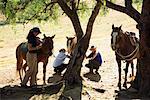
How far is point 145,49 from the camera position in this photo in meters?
11.0

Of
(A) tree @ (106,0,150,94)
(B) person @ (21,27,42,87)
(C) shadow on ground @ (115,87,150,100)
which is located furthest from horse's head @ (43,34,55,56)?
(C) shadow on ground @ (115,87,150,100)

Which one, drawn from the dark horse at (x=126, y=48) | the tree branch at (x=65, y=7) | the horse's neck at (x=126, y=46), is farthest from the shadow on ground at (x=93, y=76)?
the tree branch at (x=65, y=7)

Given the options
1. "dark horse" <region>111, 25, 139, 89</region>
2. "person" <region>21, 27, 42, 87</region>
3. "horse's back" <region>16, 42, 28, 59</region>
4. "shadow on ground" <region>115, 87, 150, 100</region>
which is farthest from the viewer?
"horse's back" <region>16, 42, 28, 59</region>

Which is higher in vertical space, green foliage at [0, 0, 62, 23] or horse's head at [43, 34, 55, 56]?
green foliage at [0, 0, 62, 23]

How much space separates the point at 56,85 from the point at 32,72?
99cm

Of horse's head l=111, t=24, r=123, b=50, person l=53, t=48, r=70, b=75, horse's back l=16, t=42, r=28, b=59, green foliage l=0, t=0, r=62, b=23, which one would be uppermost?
green foliage l=0, t=0, r=62, b=23

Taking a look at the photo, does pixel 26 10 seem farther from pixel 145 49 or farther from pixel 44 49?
pixel 145 49

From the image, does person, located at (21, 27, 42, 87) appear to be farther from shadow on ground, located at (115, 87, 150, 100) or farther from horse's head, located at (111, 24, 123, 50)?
shadow on ground, located at (115, 87, 150, 100)

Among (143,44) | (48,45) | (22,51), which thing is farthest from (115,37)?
(22,51)

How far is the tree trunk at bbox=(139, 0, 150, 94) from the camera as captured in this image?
1084cm

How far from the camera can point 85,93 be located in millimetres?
11133

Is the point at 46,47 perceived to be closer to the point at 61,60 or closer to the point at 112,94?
the point at 61,60

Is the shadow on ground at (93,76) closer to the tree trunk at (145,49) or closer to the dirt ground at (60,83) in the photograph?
the dirt ground at (60,83)

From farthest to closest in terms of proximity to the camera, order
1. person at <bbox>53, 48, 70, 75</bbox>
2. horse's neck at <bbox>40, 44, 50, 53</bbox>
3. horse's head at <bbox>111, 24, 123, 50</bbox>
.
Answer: person at <bbox>53, 48, 70, 75</bbox>, horse's neck at <bbox>40, 44, 50, 53</bbox>, horse's head at <bbox>111, 24, 123, 50</bbox>
